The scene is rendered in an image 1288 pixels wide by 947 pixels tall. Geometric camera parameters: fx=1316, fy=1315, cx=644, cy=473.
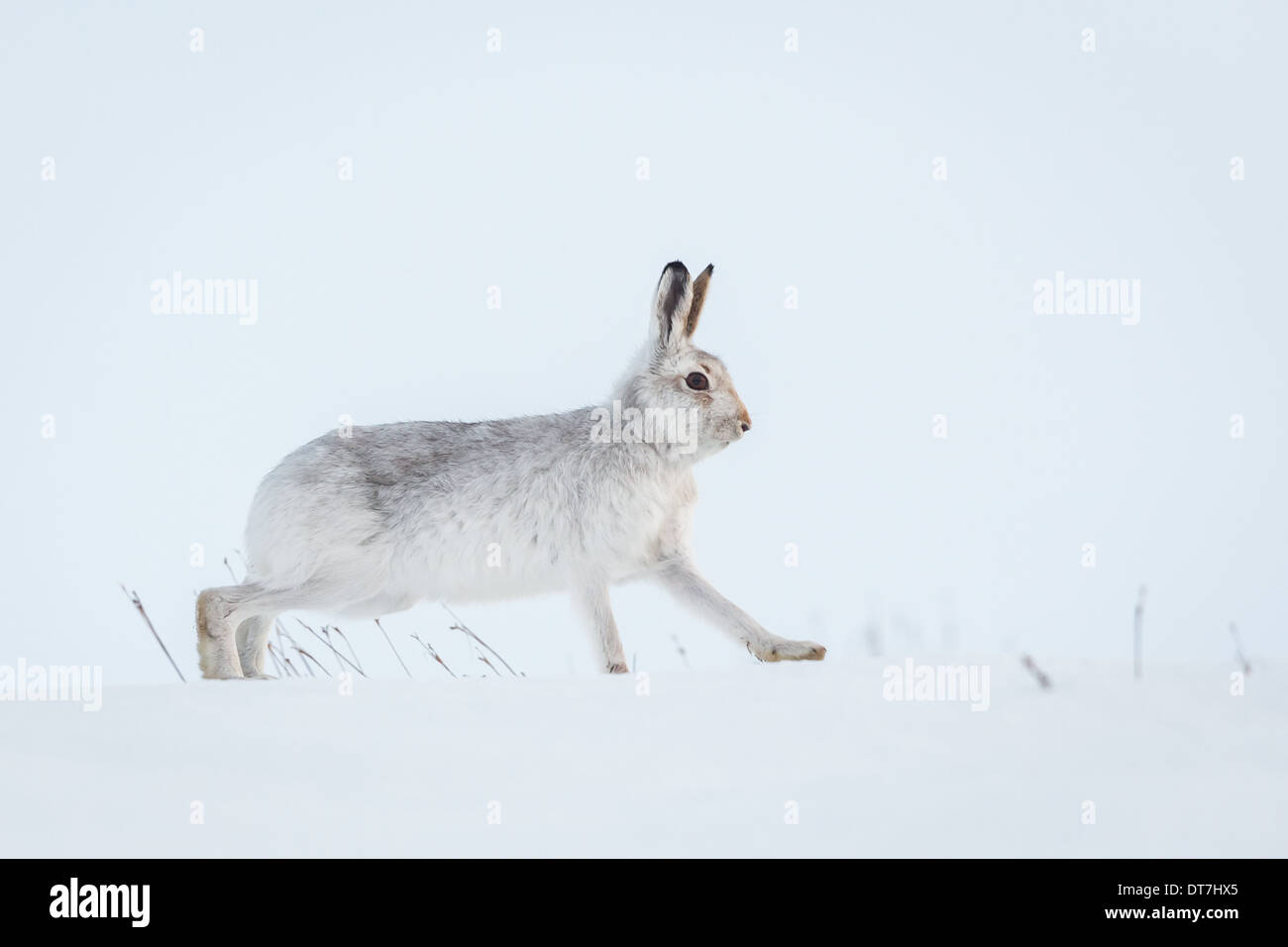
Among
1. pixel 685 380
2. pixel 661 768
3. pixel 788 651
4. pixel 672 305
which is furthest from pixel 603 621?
pixel 661 768

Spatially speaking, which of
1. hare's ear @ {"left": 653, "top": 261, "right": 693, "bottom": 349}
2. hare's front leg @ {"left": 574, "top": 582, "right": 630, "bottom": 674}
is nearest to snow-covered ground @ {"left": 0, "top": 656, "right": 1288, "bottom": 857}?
hare's front leg @ {"left": 574, "top": 582, "right": 630, "bottom": 674}

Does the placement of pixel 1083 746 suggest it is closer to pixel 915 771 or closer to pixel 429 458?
pixel 915 771

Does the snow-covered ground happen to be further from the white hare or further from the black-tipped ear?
the black-tipped ear

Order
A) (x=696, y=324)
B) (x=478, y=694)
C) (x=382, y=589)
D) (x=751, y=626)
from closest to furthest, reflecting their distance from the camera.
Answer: (x=478, y=694) < (x=751, y=626) < (x=382, y=589) < (x=696, y=324)

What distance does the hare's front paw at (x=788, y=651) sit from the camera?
586 centimetres

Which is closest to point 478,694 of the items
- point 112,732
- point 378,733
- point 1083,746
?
point 378,733

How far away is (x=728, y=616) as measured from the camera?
6.23 m

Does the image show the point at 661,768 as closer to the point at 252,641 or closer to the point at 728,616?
the point at 728,616

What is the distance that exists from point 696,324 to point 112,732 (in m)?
3.66

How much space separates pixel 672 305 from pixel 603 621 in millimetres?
1720

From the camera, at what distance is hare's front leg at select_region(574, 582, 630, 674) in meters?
6.11

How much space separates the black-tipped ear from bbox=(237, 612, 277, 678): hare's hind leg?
2.59 m

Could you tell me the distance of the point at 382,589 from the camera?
652cm

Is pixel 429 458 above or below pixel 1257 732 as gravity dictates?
above
